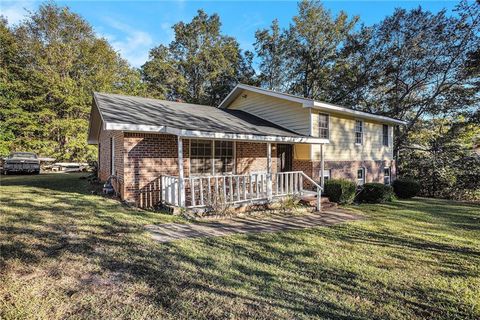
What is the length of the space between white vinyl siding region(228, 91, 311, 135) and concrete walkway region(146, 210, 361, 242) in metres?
4.36

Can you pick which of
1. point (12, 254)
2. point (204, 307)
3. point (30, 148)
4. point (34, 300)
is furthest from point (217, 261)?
point (30, 148)

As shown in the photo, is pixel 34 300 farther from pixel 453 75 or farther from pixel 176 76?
pixel 176 76

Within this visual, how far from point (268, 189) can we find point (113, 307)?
257 inches

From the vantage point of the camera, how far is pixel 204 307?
298 centimetres

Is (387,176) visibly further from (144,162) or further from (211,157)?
(144,162)

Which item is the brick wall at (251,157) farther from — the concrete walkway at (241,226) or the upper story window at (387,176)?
the upper story window at (387,176)

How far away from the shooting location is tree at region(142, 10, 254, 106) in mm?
31094

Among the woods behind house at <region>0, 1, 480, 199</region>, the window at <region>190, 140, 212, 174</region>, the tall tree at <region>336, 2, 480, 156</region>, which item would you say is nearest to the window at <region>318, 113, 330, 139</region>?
the window at <region>190, 140, 212, 174</region>

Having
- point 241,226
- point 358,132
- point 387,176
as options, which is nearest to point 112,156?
point 241,226

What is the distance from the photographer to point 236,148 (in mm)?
10500

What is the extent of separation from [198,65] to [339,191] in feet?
85.2

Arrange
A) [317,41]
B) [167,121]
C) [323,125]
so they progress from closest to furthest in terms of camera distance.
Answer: [167,121] → [323,125] → [317,41]

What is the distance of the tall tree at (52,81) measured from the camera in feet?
72.2

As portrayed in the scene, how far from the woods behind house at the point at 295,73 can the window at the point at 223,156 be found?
14.1 metres
